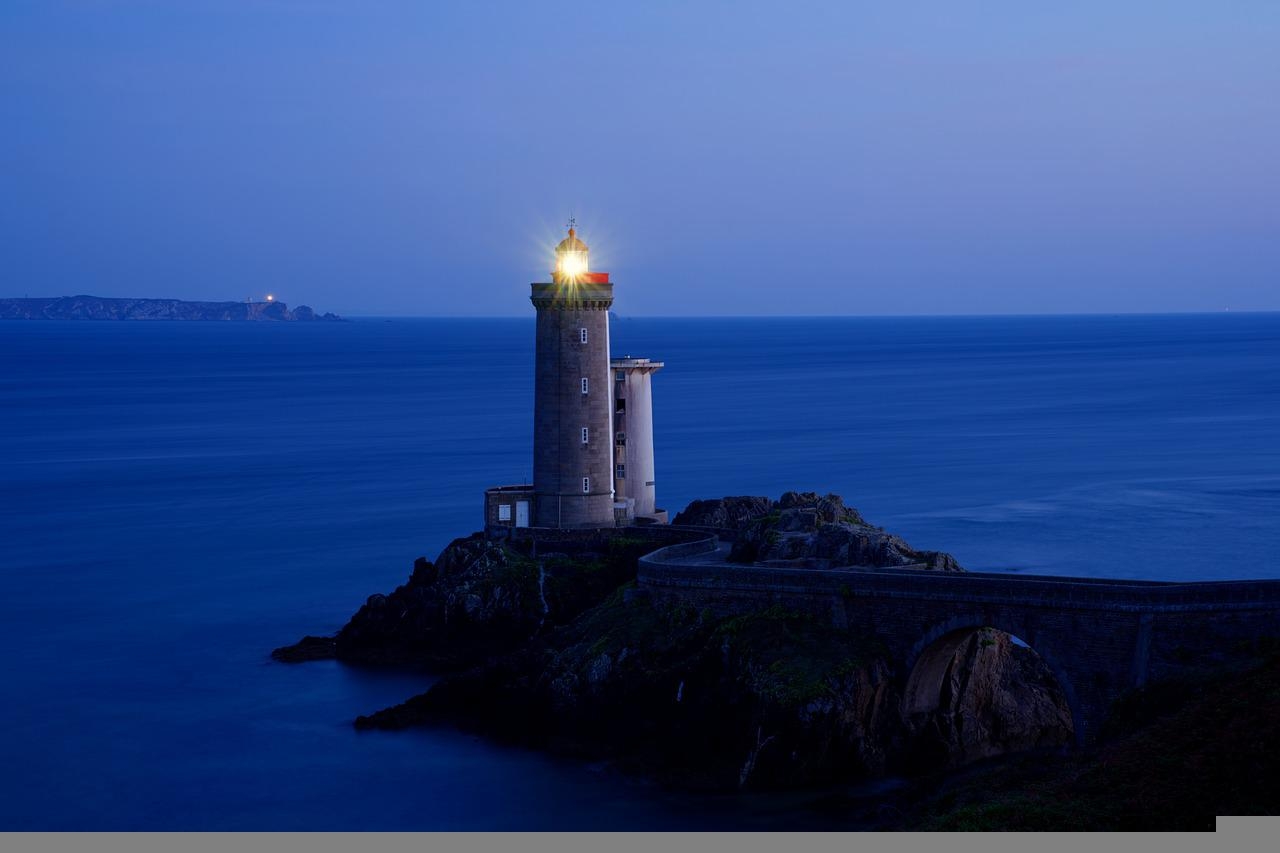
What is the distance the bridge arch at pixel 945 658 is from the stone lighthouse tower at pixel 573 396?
17.0 metres

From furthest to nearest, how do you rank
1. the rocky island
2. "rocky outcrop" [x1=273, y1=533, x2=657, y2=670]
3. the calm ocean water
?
"rocky outcrop" [x1=273, y1=533, x2=657, y2=670] < the calm ocean water < the rocky island

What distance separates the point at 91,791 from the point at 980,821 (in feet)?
68.9

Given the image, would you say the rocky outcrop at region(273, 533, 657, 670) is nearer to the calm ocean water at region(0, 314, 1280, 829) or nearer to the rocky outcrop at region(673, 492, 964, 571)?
the calm ocean water at region(0, 314, 1280, 829)

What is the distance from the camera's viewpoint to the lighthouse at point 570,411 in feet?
168

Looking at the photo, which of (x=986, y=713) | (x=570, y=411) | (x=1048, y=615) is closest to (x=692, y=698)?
(x=986, y=713)

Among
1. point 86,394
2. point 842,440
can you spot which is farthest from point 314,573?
point 86,394

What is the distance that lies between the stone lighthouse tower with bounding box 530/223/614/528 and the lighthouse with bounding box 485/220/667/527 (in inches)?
1.3

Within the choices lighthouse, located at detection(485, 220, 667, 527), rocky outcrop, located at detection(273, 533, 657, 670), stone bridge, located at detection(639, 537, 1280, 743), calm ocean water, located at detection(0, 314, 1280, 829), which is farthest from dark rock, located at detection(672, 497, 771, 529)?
stone bridge, located at detection(639, 537, 1280, 743)

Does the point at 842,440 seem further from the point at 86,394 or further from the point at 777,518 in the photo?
the point at 86,394

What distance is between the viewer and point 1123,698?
33.1m

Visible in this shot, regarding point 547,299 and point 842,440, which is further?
point 842,440

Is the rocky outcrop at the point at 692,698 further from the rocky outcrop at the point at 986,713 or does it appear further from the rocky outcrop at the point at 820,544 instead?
the rocky outcrop at the point at 820,544

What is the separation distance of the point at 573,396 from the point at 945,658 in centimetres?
1793

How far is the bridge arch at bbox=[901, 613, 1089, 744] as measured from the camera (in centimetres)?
3438
